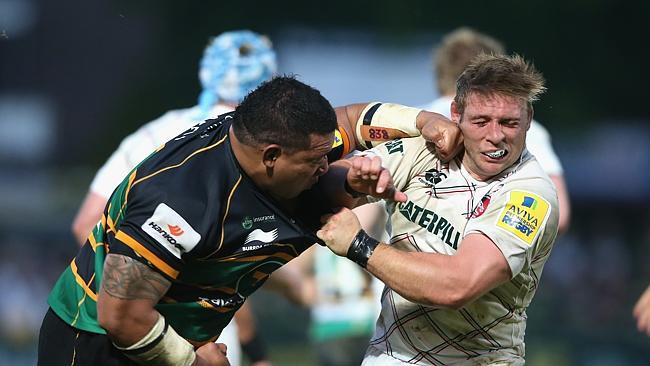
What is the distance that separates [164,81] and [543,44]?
599cm

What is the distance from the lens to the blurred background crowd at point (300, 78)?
16.0m

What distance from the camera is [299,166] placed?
4.10 m

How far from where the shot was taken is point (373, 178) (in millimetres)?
4129

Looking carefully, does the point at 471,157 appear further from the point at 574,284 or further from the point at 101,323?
the point at 574,284

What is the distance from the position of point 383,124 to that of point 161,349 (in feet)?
Result: 4.23

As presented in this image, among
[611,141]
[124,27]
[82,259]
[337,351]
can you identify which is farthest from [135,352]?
[124,27]

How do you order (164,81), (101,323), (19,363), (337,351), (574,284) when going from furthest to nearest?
(164,81), (574,284), (19,363), (337,351), (101,323)

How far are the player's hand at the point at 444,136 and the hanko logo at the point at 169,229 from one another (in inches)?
40.5

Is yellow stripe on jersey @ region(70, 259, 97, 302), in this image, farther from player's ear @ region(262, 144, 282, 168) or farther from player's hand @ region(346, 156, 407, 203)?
player's hand @ region(346, 156, 407, 203)

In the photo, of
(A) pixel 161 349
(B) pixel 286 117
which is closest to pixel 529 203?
(B) pixel 286 117

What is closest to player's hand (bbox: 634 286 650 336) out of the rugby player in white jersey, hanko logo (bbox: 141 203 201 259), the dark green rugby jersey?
the rugby player in white jersey

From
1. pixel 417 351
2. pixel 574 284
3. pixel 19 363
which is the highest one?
pixel 417 351

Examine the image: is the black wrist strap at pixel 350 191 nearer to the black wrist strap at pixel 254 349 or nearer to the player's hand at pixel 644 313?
the player's hand at pixel 644 313

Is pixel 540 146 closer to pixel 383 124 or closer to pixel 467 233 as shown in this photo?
pixel 383 124
